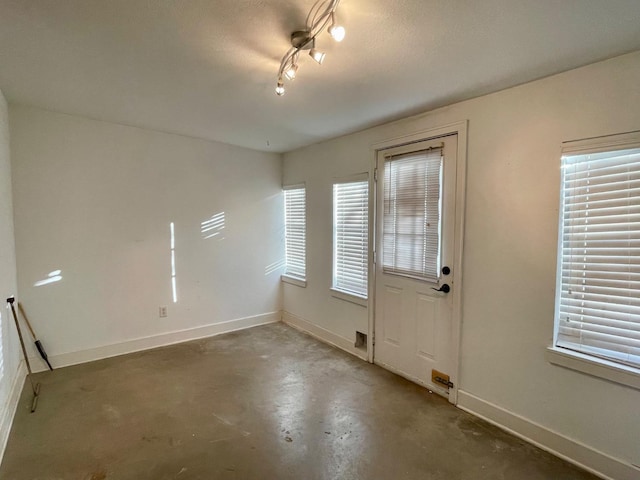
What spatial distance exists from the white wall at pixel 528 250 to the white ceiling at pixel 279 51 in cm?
17

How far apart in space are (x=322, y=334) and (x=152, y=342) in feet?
6.63

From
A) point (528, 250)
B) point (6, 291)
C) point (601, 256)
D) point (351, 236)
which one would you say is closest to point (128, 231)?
point (6, 291)

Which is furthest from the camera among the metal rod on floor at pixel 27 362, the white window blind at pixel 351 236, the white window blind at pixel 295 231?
the white window blind at pixel 295 231

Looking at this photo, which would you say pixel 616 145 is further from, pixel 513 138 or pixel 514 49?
pixel 514 49

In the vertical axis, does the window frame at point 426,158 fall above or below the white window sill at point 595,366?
above

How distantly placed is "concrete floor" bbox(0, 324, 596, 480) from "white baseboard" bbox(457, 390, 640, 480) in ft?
0.24

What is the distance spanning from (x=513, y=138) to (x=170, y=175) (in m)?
3.50

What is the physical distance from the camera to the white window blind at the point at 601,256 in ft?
6.04

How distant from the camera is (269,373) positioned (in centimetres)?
319

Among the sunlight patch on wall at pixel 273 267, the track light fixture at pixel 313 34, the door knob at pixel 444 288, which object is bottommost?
the sunlight patch on wall at pixel 273 267

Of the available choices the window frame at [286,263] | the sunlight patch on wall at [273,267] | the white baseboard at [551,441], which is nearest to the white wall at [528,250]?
the white baseboard at [551,441]

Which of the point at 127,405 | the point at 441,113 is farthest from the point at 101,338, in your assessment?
the point at 441,113

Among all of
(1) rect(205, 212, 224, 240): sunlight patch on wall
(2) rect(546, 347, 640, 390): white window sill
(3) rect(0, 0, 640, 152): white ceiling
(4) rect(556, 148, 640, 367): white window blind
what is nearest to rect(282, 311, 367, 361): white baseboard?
(1) rect(205, 212, 224, 240): sunlight patch on wall

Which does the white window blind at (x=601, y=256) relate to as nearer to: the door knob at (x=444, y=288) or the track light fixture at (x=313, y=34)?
the door knob at (x=444, y=288)
